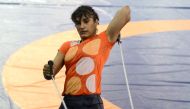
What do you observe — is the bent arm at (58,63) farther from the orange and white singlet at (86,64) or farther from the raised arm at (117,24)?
the raised arm at (117,24)

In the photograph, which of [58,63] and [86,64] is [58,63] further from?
[86,64]

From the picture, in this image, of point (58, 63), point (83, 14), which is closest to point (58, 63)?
point (58, 63)

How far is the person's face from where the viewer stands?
Answer: 2.59 m

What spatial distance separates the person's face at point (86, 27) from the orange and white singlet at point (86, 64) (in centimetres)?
3

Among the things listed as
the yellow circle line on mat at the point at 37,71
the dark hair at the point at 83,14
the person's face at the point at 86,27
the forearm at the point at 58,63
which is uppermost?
the dark hair at the point at 83,14

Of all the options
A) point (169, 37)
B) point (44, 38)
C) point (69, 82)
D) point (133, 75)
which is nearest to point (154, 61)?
point (133, 75)

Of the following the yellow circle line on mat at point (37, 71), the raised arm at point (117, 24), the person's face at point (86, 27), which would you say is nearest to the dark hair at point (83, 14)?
the person's face at point (86, 27)

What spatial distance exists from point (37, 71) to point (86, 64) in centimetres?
194

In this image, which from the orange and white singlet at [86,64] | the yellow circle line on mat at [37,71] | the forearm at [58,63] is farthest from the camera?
the yellow circle line on mat at [37,71]

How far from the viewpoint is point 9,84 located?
162 inches

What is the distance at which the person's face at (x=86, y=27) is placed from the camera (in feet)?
8.50

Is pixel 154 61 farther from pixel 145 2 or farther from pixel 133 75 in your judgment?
pixel 145 2

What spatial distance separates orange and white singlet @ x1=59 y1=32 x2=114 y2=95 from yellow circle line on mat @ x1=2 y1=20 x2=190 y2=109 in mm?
1219

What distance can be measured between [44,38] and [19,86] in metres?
1.27
